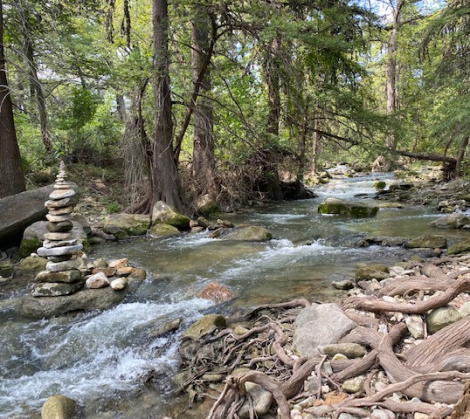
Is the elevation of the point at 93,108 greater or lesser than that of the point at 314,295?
greater

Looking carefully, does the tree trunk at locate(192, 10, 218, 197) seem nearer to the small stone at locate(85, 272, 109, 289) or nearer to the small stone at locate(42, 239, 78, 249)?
the small stone at locate(42, 239, 78, 249)

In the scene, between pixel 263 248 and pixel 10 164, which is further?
pixel 10 164

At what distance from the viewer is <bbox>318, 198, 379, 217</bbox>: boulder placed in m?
11.5

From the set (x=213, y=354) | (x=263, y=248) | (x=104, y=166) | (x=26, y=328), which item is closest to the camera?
(x=213, y=354)

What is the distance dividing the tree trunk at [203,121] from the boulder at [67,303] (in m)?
6.63

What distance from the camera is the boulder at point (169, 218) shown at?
33.3 ft

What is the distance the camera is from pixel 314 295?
4.97 m

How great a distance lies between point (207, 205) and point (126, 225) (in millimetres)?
3284

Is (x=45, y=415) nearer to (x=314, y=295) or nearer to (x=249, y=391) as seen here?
(x=249, y=391)

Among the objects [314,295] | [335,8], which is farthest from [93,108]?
[314,295]

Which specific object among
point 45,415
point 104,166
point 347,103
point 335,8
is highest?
point 335,8

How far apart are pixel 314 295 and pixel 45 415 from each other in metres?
3.33

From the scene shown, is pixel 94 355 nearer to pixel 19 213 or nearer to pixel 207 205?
pixel 19 213

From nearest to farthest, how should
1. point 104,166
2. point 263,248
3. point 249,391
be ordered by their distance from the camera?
point 249,391, point 263,248, point 104,166
